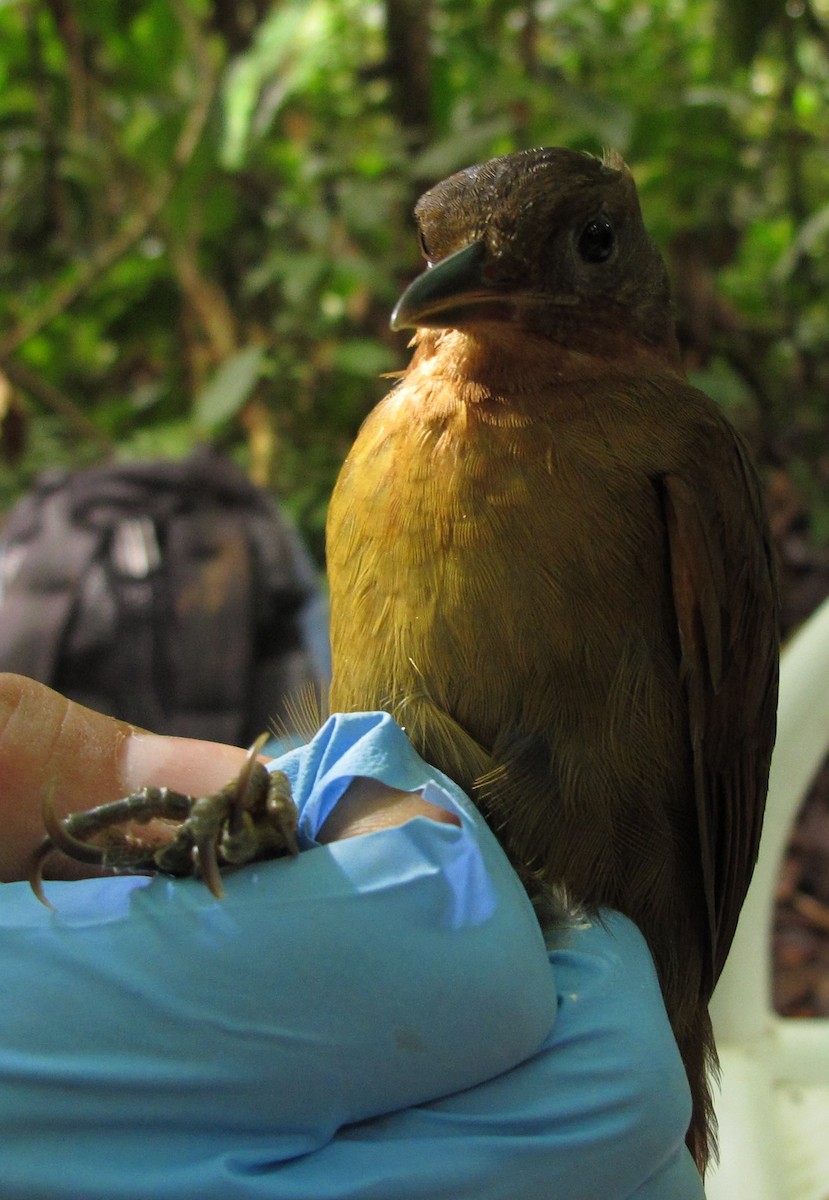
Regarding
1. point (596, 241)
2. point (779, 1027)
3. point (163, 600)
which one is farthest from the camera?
point (163, 600)

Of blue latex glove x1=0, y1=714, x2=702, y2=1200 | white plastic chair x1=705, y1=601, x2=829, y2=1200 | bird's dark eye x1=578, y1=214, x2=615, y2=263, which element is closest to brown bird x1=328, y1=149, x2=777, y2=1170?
bird's dark eye x1=578, y1=214, x2=615, y2=263

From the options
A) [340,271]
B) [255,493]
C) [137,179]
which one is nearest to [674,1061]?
[255,493]

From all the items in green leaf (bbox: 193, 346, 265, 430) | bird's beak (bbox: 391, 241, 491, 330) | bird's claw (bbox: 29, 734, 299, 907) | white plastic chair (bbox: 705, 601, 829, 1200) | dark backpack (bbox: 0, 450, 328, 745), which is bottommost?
white plastic chair (bbox: 705, 601, 829, 1200)

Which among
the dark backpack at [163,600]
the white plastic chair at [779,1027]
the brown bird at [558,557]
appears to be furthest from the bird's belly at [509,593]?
the dark backpack at [163,600]

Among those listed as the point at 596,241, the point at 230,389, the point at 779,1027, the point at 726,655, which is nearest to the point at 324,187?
the point at 230,389

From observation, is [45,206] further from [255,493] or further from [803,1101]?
[803,1101]

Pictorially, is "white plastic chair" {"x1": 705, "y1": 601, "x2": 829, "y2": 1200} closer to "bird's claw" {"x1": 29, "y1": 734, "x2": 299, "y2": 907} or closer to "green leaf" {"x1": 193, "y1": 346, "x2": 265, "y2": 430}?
"bird's claw" {"x1": 29, "y1": 734, "x2": 299, "y2": 907}

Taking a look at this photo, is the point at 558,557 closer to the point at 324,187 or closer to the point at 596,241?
the point at 596,241
